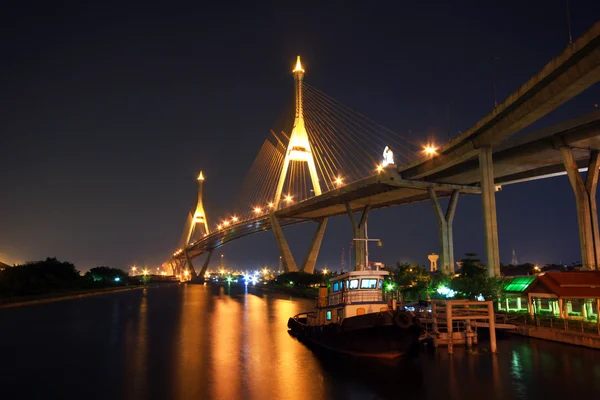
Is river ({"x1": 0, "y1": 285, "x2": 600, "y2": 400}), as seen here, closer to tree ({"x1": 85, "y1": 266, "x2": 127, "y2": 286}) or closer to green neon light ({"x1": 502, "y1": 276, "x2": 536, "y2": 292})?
green neon light ({"x1": 502, "y1": 276, "x2": 536, "y2": 292})

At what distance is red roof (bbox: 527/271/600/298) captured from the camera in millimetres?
23234

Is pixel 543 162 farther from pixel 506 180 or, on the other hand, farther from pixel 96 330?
pixel 96 330

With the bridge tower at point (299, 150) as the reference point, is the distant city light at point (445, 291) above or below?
below

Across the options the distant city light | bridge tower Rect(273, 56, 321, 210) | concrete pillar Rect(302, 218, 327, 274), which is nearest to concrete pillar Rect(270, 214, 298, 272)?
concrete pillar Rect(302, 218, 327, 274)

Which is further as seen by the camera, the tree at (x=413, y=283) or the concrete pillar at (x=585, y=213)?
the tree at (x=413, y=283)

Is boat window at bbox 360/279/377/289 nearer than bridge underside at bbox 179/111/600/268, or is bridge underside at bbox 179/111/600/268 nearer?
boat window at bbox 360/279/377/289

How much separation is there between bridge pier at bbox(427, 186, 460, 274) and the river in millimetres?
26968

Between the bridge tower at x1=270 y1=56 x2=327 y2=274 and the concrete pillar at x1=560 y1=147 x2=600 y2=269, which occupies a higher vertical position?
the bridge tower at x1=270 y1=56 x2=327 y2=274

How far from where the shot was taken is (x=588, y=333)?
2200 centimetres

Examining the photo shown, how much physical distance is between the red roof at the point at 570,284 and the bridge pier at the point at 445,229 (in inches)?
1026

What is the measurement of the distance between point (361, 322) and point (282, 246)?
5598 cm

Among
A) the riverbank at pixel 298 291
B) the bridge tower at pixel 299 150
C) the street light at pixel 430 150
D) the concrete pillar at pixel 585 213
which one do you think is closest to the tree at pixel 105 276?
the riverbank at pixel 298 291

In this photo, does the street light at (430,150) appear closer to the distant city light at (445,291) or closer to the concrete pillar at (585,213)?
the concrete pillar at (585,213)

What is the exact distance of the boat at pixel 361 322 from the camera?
836 inches
